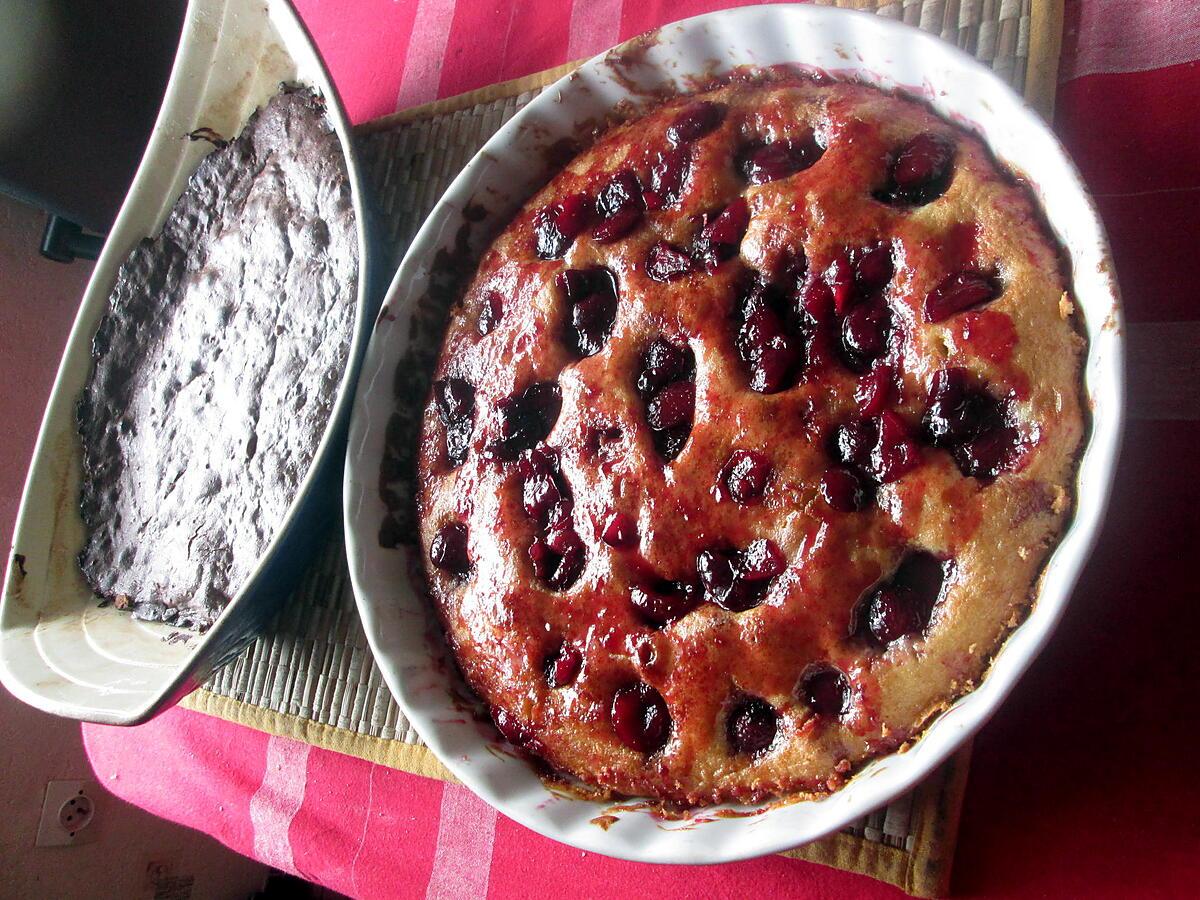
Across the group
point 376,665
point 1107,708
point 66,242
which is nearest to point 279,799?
point 376,665

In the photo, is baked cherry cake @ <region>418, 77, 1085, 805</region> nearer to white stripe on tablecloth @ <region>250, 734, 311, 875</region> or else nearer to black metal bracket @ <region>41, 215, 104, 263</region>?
white stripe on tablecloth @ <region>250, 734, 311, 875</region>

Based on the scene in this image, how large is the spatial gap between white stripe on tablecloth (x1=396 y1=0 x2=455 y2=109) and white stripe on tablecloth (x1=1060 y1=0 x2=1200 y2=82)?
118cm

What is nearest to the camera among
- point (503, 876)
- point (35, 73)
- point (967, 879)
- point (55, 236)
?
point (967, 879)

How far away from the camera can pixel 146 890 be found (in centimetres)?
273

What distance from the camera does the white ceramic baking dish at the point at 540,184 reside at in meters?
0.83

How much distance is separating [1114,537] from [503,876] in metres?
1.01

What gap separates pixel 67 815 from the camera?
103 inches

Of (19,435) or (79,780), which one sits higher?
(19,435)

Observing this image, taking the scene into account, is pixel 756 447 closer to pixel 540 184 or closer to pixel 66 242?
pixel 540 184

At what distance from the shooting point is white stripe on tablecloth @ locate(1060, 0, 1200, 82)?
1.08 metres

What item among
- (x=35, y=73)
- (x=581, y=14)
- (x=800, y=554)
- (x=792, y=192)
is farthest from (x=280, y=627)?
(x=35, y=73)

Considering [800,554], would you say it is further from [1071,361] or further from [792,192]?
[792,192]

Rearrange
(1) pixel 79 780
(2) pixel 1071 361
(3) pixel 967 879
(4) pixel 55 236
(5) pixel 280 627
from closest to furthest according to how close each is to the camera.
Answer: (2) pixel 1071 361, (3) pixel 967 879, (5) pixel 280 627, (4) pixel 55 236, (1) pixel 79 780

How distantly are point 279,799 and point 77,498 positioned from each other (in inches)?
28.9
